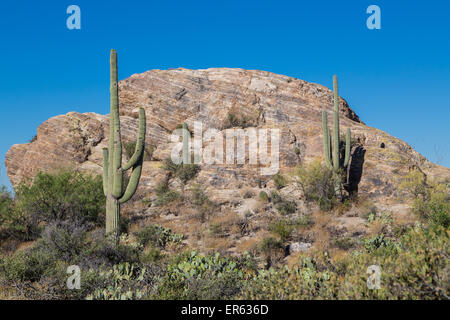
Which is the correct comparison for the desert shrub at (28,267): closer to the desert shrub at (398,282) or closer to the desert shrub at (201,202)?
the desert shrub at (398,282)

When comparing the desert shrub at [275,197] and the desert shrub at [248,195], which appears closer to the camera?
the desert shrub at [275,197]

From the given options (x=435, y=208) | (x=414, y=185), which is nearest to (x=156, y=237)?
(x=435, y=208)

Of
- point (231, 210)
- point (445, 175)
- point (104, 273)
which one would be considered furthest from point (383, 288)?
point (445, 175)

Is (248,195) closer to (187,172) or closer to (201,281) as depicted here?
(187,172)

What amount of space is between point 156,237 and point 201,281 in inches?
245

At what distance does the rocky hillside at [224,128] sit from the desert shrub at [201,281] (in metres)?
5.21

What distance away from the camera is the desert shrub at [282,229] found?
11.6 meters

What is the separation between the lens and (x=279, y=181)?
1811 centimetres

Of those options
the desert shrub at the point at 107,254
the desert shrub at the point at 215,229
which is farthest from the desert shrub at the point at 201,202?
the desert shrub at the point at 107,254

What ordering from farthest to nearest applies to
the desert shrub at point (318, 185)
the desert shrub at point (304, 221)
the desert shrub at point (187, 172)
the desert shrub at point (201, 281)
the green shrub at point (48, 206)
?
the desert shrub at point (187, 172) → the desert shrub at point (318, 185) → the desert shrub at point (304, 221) → the green shrub at point (48, 206) → the desert shrub at point (201, 281)
